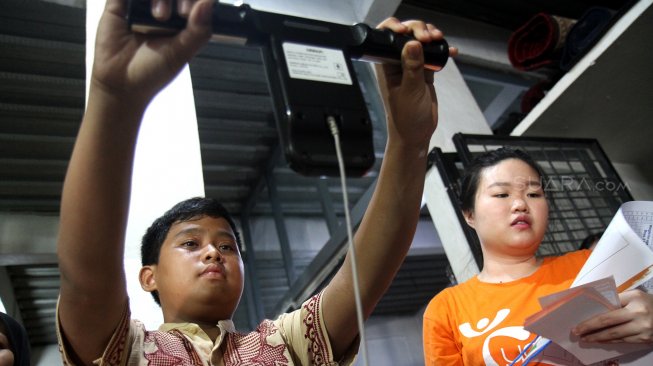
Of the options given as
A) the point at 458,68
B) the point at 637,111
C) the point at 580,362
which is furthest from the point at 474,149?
the point at 580,362

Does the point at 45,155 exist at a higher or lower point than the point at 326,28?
higher

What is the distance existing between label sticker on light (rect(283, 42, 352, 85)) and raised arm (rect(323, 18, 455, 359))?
71 millimetres

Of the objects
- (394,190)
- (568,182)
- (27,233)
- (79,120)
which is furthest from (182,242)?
(27,233)

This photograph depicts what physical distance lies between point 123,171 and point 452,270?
1.23 metres

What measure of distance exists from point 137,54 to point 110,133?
68mm

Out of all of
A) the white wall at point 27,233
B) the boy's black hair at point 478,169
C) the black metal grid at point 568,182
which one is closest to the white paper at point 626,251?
the boy's black hair at point 478,169

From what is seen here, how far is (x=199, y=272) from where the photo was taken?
697mm

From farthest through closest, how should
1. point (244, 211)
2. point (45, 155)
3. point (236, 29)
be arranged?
point (244, 211) < point (45, 155) < point (236, 29)

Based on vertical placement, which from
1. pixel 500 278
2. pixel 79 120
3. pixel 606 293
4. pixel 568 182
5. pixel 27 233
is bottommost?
pixel 606 293

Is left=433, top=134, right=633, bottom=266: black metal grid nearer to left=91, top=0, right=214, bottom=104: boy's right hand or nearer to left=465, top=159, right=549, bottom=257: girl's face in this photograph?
left=465, top=159, right=549, bottom=257: girl's face

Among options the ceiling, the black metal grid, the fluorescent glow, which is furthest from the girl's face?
the ceiling

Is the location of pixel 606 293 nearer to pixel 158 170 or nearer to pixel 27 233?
pixel 158 170

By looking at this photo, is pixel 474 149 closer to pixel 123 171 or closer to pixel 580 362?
pixel 580 362

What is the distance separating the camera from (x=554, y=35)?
5.37 feet
